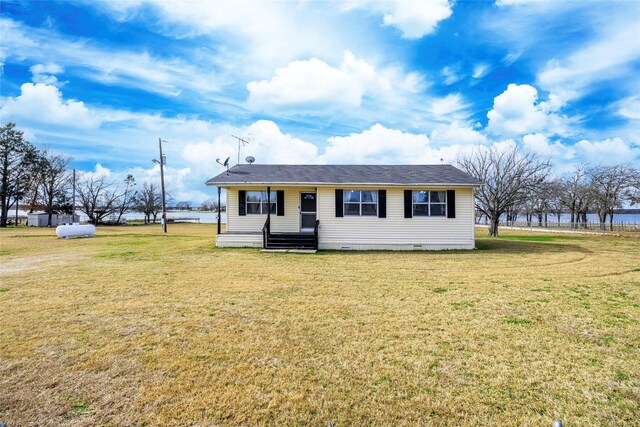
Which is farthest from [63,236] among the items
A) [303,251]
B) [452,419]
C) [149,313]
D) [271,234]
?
[452,419]

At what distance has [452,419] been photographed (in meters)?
2.62

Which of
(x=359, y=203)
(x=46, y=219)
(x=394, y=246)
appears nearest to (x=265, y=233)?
(x=359, y=203)

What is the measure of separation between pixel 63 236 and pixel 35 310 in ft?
60.6

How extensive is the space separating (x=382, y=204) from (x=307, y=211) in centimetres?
350

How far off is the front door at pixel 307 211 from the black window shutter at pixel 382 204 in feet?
9.95

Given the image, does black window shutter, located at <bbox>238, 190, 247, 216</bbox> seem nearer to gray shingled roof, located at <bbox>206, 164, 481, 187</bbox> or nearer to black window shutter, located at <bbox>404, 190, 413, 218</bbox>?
gray shingled roof, located at <bbox>206, 164, 481, 187</bbox>

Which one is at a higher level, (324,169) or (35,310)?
(324,169)

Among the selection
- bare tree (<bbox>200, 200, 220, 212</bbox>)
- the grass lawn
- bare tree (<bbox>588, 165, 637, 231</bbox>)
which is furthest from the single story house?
bare tree (<bbox>200, 200, 220, 212</bbox>)

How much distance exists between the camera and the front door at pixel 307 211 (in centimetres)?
1499

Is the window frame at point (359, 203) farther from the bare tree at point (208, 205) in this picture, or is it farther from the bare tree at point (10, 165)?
the bare tree at point (208, 205)

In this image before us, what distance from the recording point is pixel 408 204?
14133mm

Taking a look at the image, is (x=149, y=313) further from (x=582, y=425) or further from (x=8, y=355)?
(x=582, y=425)

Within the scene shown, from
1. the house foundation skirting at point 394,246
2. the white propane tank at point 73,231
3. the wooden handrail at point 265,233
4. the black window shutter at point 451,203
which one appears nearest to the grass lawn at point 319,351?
the wooden handrail at point 265,233

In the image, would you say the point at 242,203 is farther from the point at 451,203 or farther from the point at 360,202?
the point at 451,203
